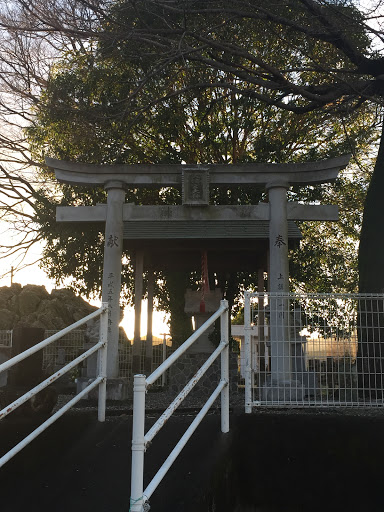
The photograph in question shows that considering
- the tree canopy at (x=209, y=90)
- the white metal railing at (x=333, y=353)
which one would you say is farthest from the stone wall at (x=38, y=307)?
the white metal railing at (x=333, y=353)

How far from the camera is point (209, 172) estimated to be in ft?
32.0

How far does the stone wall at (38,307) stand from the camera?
81.7ft

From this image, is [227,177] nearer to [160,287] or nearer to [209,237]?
[209,237]

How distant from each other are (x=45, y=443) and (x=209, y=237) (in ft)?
20.1

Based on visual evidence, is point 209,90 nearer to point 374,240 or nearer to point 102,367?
point 374,240

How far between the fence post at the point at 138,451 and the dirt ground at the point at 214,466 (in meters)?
0.39

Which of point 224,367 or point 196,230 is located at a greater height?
point 196,230

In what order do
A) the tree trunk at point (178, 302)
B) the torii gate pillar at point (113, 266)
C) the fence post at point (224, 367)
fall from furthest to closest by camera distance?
the tree trunk at point (178, 302) → the torii gate pillar at point (113, 266) → the fence post at point (224, 367)

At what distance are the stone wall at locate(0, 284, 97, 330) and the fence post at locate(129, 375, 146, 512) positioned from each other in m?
22.5

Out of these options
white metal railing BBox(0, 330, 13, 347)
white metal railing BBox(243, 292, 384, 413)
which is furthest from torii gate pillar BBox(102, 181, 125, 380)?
white metal railing BBox(0, 330, 13, 347)

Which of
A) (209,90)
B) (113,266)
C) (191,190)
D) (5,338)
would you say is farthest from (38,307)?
(191,190)

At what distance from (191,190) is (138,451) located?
293 inches

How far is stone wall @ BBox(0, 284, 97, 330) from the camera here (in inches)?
980

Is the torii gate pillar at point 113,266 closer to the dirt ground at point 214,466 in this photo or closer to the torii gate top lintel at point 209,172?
the torii gate top lintel at point 209,172
